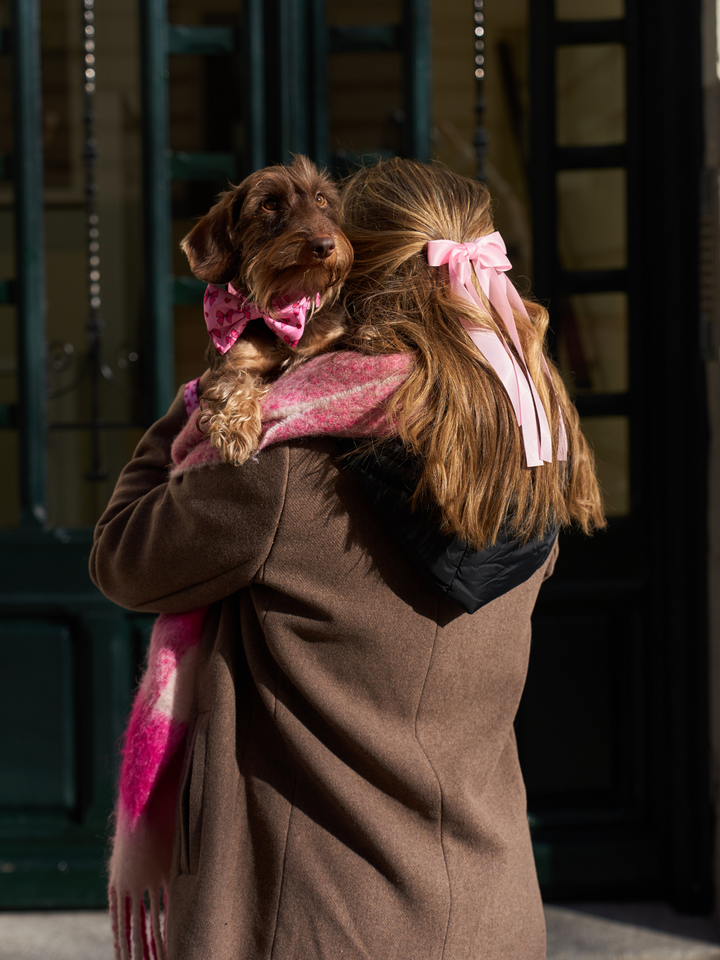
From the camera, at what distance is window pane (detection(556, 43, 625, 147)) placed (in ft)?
10.1

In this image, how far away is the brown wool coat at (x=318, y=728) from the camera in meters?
1.34

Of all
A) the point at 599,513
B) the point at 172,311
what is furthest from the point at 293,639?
the point at 172,311

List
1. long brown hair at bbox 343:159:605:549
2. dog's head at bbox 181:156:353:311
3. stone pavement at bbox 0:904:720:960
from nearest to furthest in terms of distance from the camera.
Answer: long brown hair at bbox 343:159:605:549 < dog's head at bbox 181:156:353:311 < stone pavement at bbox 0:904:720:960

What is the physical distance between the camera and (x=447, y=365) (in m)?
1.28

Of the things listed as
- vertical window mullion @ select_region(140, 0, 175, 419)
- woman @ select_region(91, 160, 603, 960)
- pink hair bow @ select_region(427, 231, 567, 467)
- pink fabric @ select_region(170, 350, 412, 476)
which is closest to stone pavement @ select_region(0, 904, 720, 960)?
woman @ select_region(91, 160, 603, 960)

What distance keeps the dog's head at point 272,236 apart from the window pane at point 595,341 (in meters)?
1.54

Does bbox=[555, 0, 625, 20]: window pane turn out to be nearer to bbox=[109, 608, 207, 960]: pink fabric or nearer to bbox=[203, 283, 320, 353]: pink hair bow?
bbox=[203, 283, 320, 353]: pink hair bow

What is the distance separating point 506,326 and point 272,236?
555 mm

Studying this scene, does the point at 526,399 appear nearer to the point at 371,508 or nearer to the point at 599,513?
the point at 371,508

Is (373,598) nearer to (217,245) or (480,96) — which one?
(217,245)

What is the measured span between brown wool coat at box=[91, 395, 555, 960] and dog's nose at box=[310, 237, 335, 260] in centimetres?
41

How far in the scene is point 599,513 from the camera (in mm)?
1636

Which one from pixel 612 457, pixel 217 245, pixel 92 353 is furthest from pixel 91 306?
pixel 612 457

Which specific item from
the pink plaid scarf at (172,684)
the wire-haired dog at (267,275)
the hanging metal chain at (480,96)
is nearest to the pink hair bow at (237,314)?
the wire-haired dog at (267,275)
